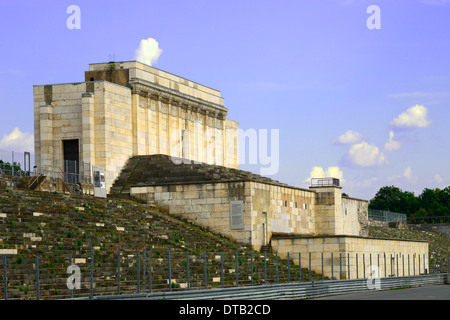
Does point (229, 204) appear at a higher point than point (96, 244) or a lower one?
higher

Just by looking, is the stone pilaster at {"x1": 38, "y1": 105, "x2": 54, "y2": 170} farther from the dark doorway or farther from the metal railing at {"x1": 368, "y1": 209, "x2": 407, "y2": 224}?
the metal railing at {"x1": 368, "y1": 209, "x2": 407, "y2": 224}

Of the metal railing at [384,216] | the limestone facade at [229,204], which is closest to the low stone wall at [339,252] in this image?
the limestone facade at [229,204]

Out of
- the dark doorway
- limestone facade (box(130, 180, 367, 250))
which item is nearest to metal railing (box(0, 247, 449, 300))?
limestone facade (box(130, 180, 367, 250))

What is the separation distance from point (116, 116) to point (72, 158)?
4.48 m

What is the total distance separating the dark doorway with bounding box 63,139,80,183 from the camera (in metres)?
59.5

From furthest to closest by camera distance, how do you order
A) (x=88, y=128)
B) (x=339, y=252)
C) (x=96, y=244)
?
(x=88, y=128) < (x=339, y=252) < (x=96, y=244)

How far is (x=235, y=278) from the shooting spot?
4459 cm

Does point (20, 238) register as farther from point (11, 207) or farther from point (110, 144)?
point (110, 144)

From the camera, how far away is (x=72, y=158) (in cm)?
6222

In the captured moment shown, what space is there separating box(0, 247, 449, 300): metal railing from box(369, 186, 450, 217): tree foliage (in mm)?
118517

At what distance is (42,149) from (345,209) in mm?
26423

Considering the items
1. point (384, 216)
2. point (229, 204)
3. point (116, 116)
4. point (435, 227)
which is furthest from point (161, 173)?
point (435, 227)

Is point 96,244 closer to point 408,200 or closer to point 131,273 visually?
point 131,273
